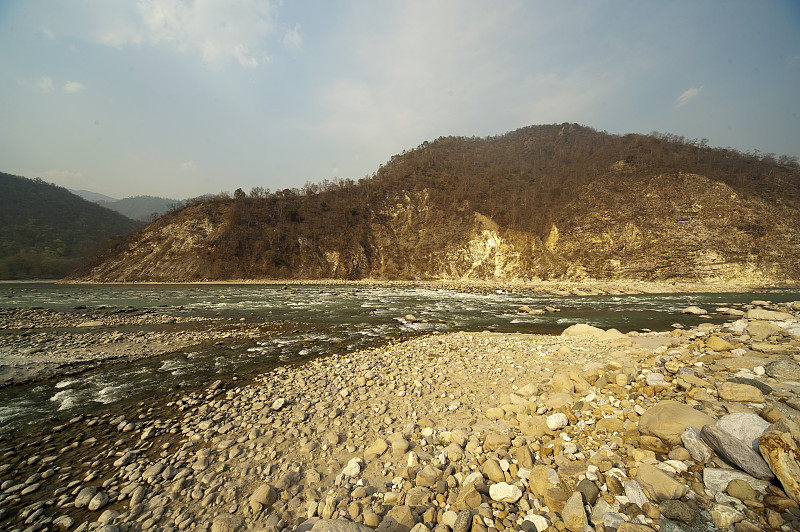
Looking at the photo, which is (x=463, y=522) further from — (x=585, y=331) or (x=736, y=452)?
(x=585, y=331)

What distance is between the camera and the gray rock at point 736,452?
2.79 metres

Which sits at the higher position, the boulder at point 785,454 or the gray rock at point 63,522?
the boulder at point 785,454

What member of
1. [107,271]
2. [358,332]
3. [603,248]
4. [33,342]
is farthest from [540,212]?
[107,271]

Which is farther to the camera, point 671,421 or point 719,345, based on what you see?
point 719,345

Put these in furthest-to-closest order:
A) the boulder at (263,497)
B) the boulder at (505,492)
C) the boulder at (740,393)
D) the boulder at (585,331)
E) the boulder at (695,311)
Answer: the boulder at (695,311)
the boulder at (585,331)
the boulder at (740,393)
the boulder at (263,497)
the boulder at (505,492)

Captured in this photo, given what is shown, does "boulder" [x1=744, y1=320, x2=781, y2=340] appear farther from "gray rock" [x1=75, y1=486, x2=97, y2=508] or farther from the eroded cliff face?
the eroded cliff face

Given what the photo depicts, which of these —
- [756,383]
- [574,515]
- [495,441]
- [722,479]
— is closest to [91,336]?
[495,441]

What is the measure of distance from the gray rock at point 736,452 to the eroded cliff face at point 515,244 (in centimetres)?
5146

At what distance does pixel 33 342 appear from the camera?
12617 millimetres

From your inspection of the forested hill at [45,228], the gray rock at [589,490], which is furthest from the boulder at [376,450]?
the forested hill at [45,228]

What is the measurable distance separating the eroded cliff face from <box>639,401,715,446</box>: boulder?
1997 inches

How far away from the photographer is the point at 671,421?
3795 millimetres

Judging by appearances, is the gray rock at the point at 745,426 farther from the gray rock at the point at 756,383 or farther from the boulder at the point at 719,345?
the boulder at the point at 719,345

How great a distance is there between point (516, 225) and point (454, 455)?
58.9 meters
